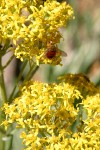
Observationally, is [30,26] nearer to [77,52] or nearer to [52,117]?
[52,117]

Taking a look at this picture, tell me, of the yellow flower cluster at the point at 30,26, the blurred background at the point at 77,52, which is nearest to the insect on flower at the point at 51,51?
the yellow flower cluster at the point at 30,26

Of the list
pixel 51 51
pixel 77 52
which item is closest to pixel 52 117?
pixel 51 51

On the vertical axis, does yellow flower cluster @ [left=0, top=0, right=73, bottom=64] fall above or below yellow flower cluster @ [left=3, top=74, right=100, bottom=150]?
above

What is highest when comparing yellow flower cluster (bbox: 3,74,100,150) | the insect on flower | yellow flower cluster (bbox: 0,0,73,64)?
yellow flower cluster (bbox: 0,0,73,64)

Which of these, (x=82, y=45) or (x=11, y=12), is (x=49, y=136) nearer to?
(x=11, y=12)

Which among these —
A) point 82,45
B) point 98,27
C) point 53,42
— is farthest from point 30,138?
point 98,27

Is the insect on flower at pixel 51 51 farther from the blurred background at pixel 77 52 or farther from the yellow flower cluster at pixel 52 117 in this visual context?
the blurred background at pixel 77 52

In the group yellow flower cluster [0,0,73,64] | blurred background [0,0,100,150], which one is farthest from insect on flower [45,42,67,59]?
blurred background [0,0,100,150]

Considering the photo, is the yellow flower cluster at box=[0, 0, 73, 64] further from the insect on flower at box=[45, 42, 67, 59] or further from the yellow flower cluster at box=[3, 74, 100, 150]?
the yellow flower cluster at box=[3, 74, 100, 150]
